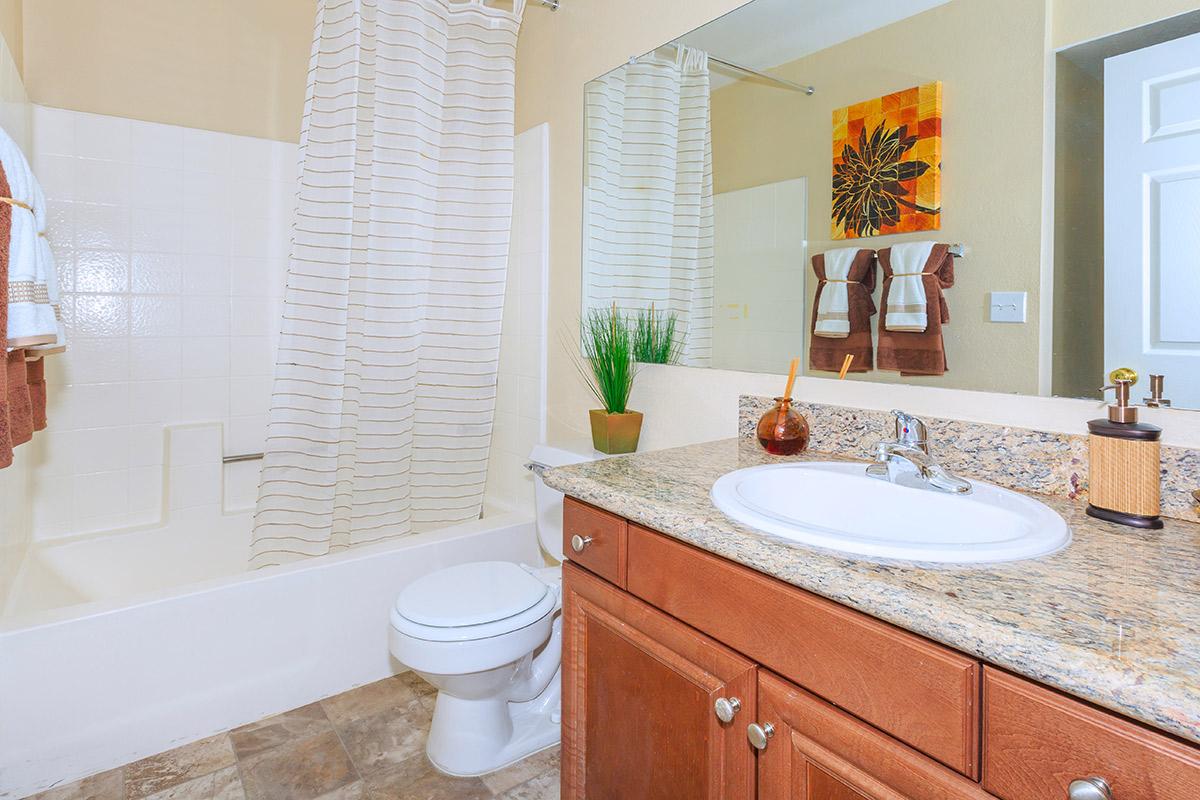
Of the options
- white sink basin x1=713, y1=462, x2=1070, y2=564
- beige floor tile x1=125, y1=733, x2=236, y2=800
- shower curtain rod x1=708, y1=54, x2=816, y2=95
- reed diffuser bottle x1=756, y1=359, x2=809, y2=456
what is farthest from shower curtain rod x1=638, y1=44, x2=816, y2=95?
beige floor tile x1=125, y1=733, x2=236, y2=800

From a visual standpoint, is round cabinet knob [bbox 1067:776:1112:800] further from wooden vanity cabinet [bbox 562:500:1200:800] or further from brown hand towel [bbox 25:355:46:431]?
brown hand towel [bbox 25:355:46:431]

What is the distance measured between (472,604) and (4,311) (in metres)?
1.10

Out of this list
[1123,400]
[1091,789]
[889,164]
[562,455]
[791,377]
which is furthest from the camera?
[562,455]

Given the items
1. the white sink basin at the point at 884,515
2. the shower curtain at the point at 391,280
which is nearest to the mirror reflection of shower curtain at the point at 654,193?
the shower curtain at the point at 391,280

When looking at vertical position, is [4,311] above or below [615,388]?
above

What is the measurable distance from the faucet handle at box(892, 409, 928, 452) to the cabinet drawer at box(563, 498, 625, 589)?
51 cm

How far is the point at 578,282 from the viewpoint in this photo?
87.7 inches

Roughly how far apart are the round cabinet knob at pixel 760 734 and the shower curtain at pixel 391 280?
1.56 meters

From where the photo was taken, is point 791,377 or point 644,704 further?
point 791,377

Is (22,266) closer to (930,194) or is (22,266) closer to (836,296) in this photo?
(836,296)

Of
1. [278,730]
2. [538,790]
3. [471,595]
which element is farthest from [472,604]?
[278,730]

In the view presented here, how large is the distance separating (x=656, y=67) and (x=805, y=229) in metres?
0.79

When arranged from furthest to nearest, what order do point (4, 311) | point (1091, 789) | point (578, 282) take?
1. point (578, 282)
2. point (4, 311)
3. point (1091, 789)

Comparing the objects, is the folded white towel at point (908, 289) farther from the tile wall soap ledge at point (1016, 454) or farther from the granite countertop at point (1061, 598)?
the granite countertop at point (1061, 598)
